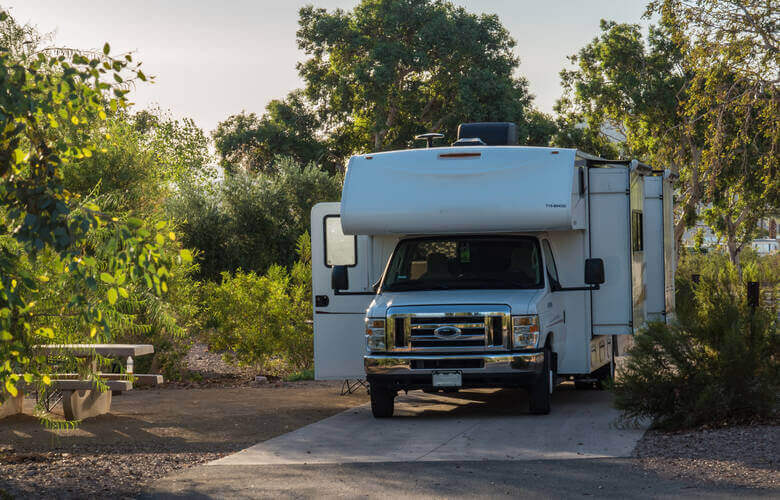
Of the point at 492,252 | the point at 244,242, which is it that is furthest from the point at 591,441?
the point at 244,242

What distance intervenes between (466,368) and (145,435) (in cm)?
336

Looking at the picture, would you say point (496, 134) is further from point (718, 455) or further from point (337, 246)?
point (718, 455)

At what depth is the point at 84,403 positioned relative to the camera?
39.0 feet

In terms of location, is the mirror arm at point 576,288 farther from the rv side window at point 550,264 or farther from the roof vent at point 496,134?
the roof vent at point 496,134

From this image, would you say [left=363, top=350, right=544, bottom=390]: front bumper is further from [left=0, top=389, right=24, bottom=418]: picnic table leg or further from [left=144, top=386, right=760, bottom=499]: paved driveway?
[left=0, top=389, right=24, bottom=418]: picnic table leg

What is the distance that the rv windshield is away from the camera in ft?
Answer: 38.7

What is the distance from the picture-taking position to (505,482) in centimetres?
781

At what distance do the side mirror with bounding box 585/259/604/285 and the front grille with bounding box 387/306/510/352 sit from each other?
1232 millimetres

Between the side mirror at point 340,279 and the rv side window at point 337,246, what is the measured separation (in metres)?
0.50

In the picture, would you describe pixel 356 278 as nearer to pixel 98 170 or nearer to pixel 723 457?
pixel 723 457

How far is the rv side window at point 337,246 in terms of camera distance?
42.0ft

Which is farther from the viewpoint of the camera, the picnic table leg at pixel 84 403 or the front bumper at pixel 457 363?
the picnic table leg at pixel 84 403

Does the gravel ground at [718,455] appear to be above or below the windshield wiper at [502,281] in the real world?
below

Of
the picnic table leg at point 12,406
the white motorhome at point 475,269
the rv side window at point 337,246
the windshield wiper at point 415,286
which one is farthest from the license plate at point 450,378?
the picnic table leg at point 12,406
